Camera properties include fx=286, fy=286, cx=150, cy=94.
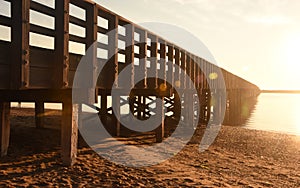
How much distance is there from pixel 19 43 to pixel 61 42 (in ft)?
2.88

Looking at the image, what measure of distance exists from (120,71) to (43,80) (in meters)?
3.30

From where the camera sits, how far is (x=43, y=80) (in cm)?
539

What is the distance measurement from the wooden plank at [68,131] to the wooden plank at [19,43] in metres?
1.59

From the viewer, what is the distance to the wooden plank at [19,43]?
4773 mm

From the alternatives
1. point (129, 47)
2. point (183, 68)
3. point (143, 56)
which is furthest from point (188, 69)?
point (129, 47)

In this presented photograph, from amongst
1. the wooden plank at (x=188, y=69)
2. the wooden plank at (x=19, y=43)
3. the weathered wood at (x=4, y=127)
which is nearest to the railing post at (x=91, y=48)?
the wooden plank at (x=19, y=43)

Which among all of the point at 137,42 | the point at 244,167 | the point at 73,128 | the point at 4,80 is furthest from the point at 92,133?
the point at 4,80

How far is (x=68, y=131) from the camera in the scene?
6.34 m

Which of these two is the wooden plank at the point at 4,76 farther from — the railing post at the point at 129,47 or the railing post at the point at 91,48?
the railing post at the point at 129,47

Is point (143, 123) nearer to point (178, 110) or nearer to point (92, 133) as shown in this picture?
point (178, 110)

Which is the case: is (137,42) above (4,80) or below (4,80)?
above

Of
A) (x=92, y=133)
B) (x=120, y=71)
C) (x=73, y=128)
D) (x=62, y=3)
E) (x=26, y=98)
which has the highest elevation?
(x=62, y=3)

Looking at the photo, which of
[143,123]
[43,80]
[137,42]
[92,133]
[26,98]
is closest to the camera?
[43,80]

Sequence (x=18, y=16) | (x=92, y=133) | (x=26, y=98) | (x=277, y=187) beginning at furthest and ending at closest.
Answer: (x=92, y=133) → (x=277, y=187) → (x=26, y=98) → (x=18, y=16)
